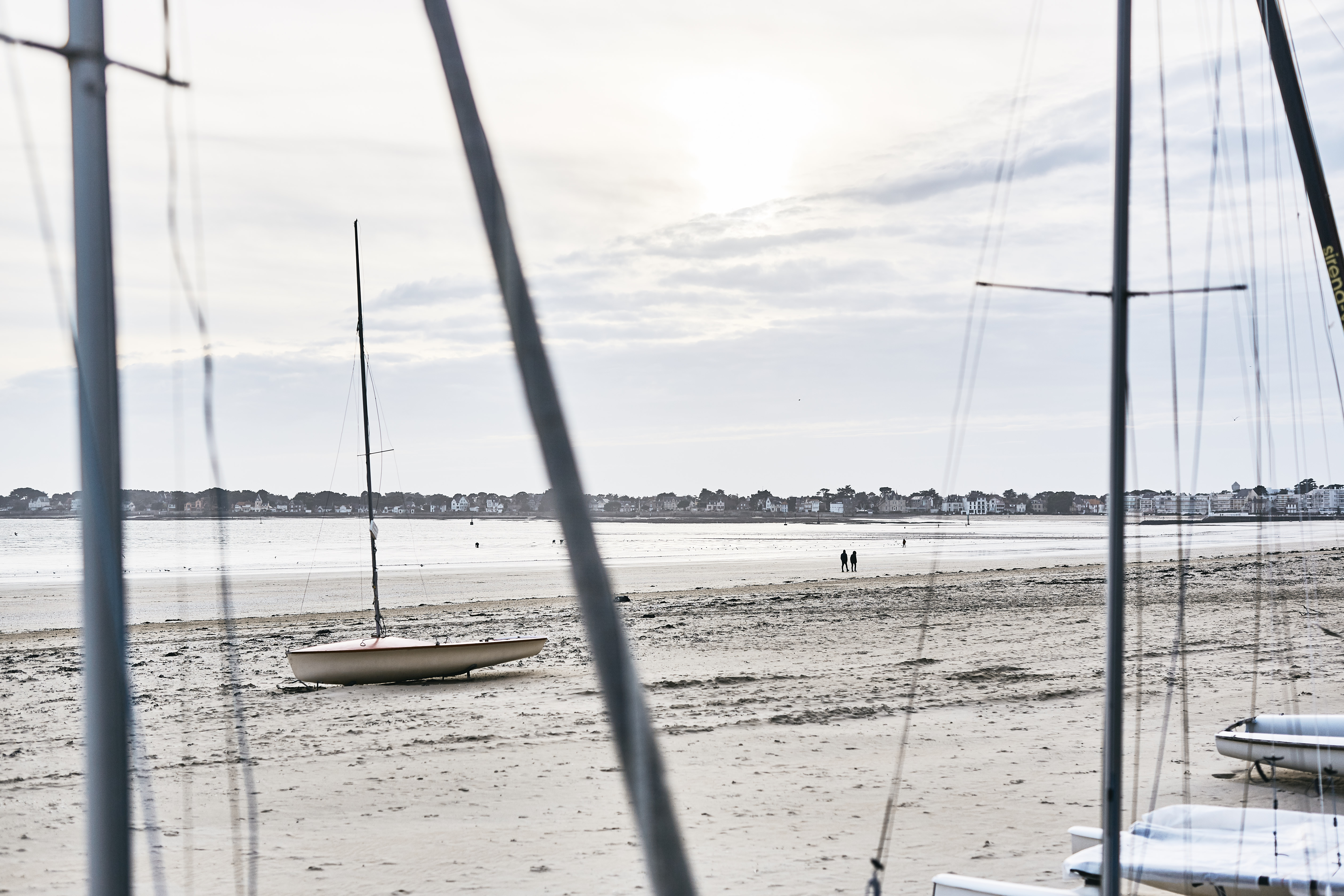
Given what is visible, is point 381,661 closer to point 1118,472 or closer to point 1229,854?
point 1229,854

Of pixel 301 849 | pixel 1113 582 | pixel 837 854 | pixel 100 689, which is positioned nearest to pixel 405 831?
pixel 301 849

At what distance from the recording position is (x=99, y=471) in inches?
81.8

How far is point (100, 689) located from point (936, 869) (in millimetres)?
7177

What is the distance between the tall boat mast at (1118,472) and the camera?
3.85m

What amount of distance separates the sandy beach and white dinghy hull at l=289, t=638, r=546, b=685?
247mm

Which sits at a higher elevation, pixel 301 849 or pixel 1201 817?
pixel 1201 817

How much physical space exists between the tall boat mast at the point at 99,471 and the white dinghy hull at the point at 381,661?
15.4 metres

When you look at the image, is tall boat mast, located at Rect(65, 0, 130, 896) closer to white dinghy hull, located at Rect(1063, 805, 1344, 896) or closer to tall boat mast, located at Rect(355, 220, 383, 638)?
white dinghy hull, located at Rect(1063, 805, 1344, 896)

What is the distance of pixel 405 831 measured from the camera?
930 cm

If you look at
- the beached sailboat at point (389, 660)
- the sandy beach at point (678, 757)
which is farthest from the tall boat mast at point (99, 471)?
the beached sailboat at point (389, 660)

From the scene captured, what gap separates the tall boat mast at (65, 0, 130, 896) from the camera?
2.01 m

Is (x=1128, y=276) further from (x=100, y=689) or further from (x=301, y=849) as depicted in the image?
(x=301, y=849)

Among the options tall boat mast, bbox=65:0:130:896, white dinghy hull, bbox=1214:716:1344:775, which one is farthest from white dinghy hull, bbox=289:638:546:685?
tall boat mast, bbox=65:0:130:896

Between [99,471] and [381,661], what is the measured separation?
51.1 ft
